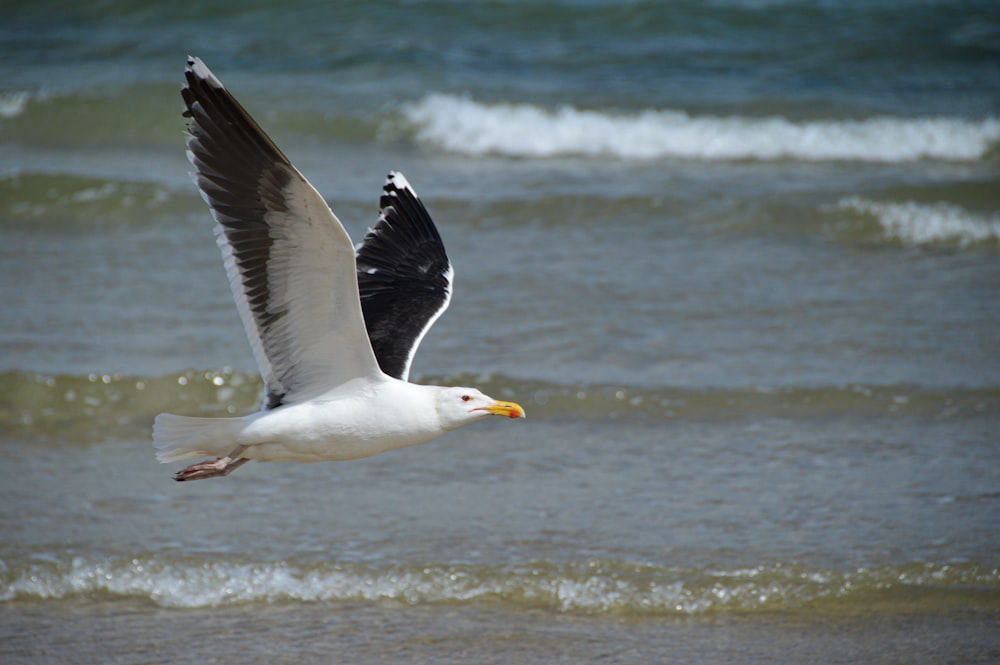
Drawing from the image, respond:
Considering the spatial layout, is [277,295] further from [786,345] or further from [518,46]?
[518,46]

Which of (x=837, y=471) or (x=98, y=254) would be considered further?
(x=98, y=254)

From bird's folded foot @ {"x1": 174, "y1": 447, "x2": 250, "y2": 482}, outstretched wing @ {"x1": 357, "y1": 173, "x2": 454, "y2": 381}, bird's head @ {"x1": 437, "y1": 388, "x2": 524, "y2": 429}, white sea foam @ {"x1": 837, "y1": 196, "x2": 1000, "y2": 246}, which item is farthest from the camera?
white sea foam @ {"x1": 837, "y1": 196, "x2": 1000, "y2": 246}

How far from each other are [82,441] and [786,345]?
13.1 ft

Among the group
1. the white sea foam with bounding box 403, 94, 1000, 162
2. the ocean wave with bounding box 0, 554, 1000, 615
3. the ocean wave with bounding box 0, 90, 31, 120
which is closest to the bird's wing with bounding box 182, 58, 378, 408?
the ocean wave with bounding box 0, 554, 1000, 615

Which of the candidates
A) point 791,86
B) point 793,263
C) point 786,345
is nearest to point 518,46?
point 791,86

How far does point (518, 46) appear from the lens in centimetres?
1543

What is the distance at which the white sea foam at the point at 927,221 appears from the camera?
966 cm

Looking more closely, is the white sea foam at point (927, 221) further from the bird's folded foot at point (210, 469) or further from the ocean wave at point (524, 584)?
the bird's folded foot at point (210, 469)

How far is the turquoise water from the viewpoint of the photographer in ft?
15.4

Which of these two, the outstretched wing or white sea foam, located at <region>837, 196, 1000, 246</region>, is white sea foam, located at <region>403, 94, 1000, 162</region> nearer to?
white sea foam, located at <region>837, 196, 1000, 246</region>

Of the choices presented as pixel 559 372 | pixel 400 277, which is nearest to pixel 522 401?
pixel 559 372

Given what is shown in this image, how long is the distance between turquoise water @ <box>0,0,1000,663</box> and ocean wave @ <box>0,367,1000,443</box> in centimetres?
2

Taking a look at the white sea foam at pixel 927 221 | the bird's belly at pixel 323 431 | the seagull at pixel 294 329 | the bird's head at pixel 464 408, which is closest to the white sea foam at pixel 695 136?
the white sea foam at pixel 927 221

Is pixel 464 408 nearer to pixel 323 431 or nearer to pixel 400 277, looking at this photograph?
pixel 323 431
